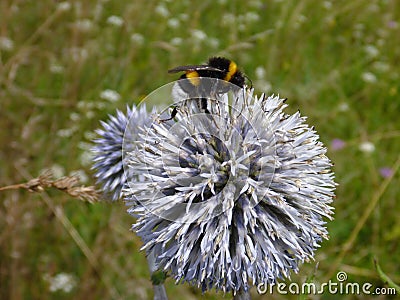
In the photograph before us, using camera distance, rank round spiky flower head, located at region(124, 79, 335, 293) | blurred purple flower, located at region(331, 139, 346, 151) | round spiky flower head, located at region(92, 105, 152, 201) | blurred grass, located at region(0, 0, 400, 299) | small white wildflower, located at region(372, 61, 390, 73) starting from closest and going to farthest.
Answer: round spiky flower head, located at region(124, 79, 335, 293), round spiky flower head, located at region(92, 105, 152, 201), blurred grass, located at region(0, 0, 400, 299), blurred purple flower, located at region(331, 139, 346, 151), small white wildflower, located at region(372, 61, 390, 73)

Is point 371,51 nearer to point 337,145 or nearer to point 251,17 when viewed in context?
point 251,17

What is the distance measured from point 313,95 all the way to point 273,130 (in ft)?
9.42

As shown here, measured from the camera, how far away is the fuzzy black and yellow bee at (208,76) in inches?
67.6

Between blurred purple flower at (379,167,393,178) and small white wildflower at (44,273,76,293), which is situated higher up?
blurred purple flower at (379,167,393,178)

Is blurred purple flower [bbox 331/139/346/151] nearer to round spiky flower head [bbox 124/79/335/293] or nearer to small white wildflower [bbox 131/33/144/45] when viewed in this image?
small white wildflower [bbox 131/33/144/45]

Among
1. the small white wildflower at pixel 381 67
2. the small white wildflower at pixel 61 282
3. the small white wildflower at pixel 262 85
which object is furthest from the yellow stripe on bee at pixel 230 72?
the small white wildflower at pixel 381 67

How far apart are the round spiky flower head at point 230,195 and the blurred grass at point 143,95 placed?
967 millimetres

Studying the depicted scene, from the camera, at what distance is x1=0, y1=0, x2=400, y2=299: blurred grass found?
10.1ft

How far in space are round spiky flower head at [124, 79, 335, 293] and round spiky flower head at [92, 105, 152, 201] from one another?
37cm

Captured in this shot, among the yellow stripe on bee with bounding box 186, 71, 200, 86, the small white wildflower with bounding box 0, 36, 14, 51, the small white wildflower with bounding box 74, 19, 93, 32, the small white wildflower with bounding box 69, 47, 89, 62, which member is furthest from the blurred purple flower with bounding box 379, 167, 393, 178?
the small white wildflower with bounding box 0, 36, 14, 51

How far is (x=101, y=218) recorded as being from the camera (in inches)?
130

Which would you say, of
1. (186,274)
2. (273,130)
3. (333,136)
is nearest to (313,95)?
(333,136)

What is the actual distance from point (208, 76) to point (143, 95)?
2366mm

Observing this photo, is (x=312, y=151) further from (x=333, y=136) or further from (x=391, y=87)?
(x=391, y=87)
